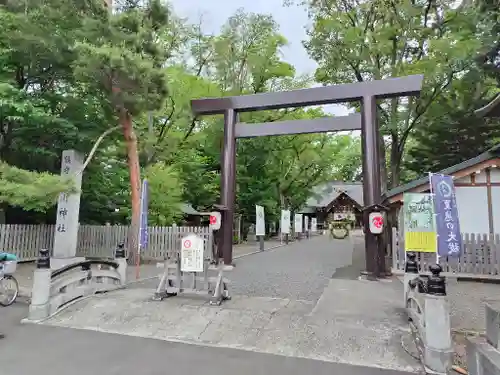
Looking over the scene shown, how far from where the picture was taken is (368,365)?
4.41 m

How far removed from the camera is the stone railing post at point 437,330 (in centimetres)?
423

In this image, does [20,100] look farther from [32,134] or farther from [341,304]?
[341,304]

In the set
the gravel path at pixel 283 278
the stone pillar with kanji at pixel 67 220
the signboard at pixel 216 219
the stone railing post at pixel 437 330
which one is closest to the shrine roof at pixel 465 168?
the gravel path at pixel 283 278

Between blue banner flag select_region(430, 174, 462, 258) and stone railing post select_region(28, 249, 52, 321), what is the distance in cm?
803

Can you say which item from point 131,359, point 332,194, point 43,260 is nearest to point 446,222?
point 131,359

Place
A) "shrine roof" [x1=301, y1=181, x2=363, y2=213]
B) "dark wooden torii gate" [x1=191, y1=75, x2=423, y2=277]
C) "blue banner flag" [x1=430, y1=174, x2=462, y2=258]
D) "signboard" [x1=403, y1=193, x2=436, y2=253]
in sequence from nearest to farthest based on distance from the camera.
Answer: "blue banner flag" [x1=430, y1=174, x2=462, y2=258], "signboard" [x1=403, y1=193, x2=436, y2=253], "dark wooden torii gate" [x1=191, y1=75, x2=423, y2=277], "shrine roof" [x1=301, y1=181, x2=363, y2=213]

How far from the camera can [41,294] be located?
6.07m

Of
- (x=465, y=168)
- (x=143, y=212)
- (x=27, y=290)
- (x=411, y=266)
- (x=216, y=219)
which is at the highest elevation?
(x=465, y=168)

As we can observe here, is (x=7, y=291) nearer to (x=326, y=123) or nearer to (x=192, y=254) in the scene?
(x=192, y=254)

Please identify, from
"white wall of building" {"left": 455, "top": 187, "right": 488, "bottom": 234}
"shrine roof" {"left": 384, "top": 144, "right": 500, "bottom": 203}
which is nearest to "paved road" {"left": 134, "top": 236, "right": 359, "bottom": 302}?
"shrine roof" {"left": 384, "top": 144, "right": 500, "bottom": 203}

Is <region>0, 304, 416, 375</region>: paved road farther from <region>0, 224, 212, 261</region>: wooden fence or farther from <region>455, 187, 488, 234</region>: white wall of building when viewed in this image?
<region>455, 187, 488, 234</region>: white wall of building

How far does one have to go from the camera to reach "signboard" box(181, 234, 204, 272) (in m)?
6.83

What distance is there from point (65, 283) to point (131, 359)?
2979 mm

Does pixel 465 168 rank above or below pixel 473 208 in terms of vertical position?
above
